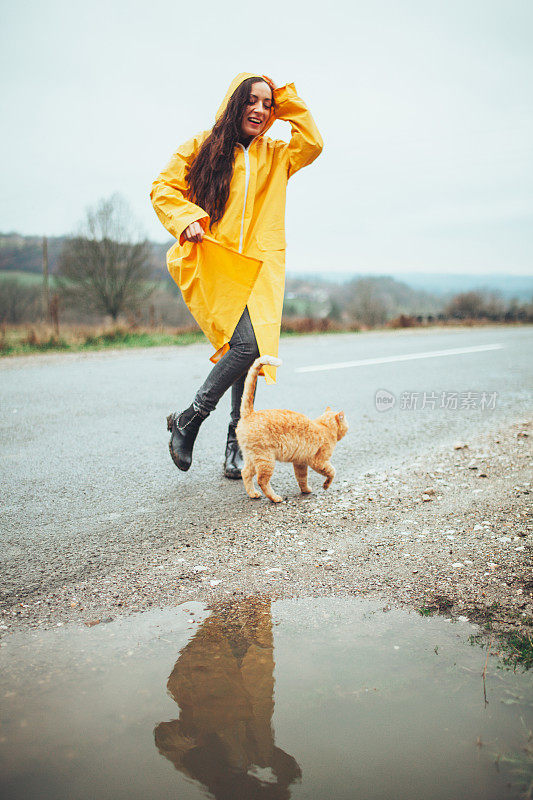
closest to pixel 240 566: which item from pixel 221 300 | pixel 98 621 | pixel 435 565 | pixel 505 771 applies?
pixel 98 621

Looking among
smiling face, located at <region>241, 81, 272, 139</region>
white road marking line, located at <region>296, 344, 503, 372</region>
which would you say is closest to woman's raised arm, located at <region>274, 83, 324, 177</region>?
smiling face, located at <region>241, 81, 272, 139</region>

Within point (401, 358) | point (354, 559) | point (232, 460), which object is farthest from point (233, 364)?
point (401, 358)

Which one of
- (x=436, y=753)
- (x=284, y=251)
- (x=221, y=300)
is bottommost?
(x=436, y=753)

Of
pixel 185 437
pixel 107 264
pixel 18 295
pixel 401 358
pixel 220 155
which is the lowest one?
pixel 185 437

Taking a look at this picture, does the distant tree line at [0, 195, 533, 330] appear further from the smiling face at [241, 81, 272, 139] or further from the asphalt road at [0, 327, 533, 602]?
the smiling face at [241, 81, 272, 139]

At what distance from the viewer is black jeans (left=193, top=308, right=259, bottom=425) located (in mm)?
3582

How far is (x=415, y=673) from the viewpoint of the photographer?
1.87 meters

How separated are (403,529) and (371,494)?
0.58 meters

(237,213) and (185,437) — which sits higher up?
(237,213)

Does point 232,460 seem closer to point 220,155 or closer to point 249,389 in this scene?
point 249,389

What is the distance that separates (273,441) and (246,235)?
49.2 inches

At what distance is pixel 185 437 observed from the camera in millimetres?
3768

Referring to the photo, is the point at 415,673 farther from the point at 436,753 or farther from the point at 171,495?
the point at 171,495

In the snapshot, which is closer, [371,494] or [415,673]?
[415,673]
